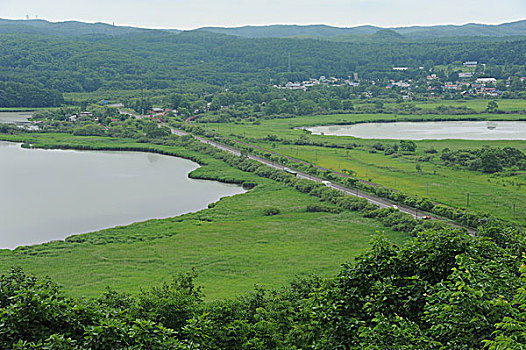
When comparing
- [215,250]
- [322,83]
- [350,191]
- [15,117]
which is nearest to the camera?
[215,250]

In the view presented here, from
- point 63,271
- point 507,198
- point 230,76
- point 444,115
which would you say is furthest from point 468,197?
point 230,76

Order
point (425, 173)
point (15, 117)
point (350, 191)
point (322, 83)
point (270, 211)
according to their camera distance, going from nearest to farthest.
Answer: point (270, 211) → point (350, 191) → point (425, 173) → point (15, 117) → point (322, 83)

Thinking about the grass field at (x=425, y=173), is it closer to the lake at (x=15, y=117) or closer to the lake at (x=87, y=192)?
the lake at (x=87, y=192)

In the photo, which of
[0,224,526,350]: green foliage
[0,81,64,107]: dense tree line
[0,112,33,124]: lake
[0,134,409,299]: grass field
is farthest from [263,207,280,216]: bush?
[0,81,64,107]: dense tree line

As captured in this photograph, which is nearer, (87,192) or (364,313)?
(364,313)

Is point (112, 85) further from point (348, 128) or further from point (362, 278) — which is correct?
point (362, 278)

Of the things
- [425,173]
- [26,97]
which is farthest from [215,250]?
[26,97]

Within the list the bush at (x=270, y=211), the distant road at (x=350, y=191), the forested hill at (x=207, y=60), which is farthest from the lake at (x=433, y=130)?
the forested hill at (x=207, y=60)

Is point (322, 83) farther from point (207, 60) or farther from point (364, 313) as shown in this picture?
point (364, 313)
